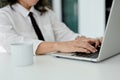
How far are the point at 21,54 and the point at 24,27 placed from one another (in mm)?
570

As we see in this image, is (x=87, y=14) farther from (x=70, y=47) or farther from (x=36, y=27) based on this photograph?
(x=70, y=47)

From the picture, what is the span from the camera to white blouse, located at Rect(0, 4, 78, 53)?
1.39 m

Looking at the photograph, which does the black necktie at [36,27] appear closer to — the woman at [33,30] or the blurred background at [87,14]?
the woman at [33,30]

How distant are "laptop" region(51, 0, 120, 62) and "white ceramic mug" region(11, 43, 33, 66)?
199 mm

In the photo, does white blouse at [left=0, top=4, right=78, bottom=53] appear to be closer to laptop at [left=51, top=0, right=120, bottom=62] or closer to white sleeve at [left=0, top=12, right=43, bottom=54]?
white sleeve at [left=0, top=12, right=43, bottom=54]

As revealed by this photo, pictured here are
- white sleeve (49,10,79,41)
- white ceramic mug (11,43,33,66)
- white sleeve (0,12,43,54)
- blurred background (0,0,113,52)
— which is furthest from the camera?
blurred background (0,0,113,52)

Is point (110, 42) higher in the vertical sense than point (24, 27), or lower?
higher

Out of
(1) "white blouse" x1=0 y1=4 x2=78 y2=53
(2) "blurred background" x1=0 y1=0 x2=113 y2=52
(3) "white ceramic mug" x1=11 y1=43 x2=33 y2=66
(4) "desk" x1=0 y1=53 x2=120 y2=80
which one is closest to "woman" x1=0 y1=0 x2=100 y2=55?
(1) "white blouse" x1=0 y1=4 x2=78 y2=53

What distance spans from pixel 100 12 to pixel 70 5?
646mm

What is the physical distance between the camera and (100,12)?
→ 346cm

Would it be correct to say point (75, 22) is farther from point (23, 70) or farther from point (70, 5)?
point (23, 70)

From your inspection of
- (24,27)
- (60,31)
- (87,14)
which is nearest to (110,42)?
(24,27)

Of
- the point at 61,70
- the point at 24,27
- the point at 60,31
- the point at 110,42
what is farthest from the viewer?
the point at 60,31

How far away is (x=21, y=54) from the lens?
108 centimetres
